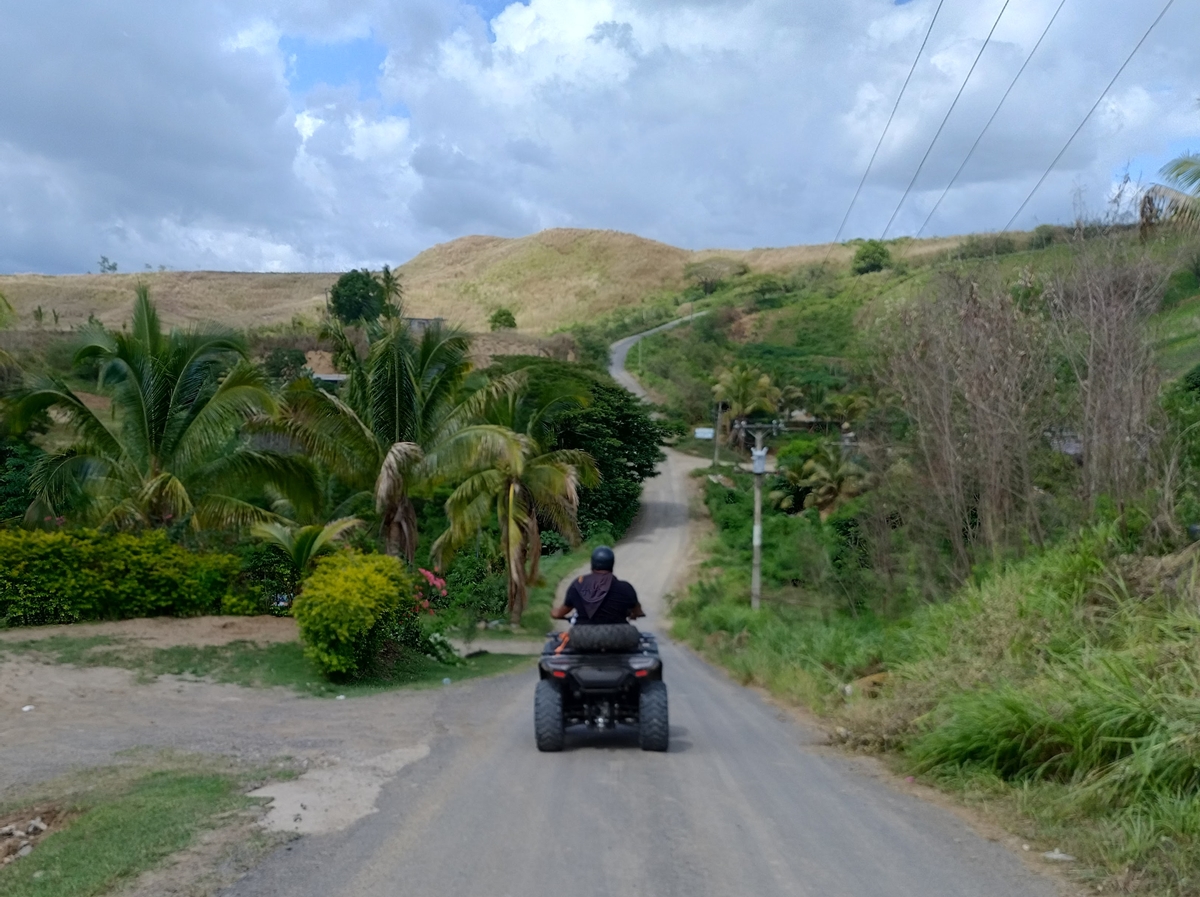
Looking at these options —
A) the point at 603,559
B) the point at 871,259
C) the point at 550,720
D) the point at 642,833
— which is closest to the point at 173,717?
the point at 550,720

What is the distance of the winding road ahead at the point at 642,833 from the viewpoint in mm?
6195

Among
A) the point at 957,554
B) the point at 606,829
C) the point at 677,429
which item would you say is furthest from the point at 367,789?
the point at 677,429

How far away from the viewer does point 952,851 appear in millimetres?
7105

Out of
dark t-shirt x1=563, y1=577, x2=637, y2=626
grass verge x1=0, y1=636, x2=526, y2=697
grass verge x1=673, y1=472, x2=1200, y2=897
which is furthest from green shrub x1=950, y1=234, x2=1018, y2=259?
dark t-shirt x1=563, y1=577, x2=637, y2=626

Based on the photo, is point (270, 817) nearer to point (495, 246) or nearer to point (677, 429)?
point (677, 429)

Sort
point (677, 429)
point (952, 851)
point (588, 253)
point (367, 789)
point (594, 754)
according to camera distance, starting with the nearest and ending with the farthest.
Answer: point (952, 851)
point (367, 789)
point (594, 754)
point (677, 429)
point (588, 253)

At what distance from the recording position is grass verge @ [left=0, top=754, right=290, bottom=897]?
6.39m

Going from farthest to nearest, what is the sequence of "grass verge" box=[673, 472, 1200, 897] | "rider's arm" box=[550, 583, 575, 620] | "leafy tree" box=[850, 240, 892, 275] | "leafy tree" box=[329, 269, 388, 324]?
"leafy tree" box=[850, 240, 892, 275]
"leafy tree" box=[329, 269, 388, 324]
"rider's arm" box=[550, 583, 575, 620]
"grass verge" box=[673, 472, 1200, 897]

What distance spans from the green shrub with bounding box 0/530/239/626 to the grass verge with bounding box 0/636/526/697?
1.38 m

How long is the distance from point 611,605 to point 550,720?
1170 millimetres

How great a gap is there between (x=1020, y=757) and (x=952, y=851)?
2.23 metres

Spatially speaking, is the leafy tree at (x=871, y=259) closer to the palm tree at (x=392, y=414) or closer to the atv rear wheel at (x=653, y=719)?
the palm tree at (x=392, y=414)

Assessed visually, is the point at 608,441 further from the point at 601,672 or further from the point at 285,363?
the point at 601,672

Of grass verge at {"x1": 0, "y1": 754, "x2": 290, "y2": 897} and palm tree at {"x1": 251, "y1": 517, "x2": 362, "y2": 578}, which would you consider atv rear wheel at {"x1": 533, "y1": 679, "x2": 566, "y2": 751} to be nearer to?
grass verge at {"x1": 0, "y1": 754, "x2": 290, "y2": 897}
